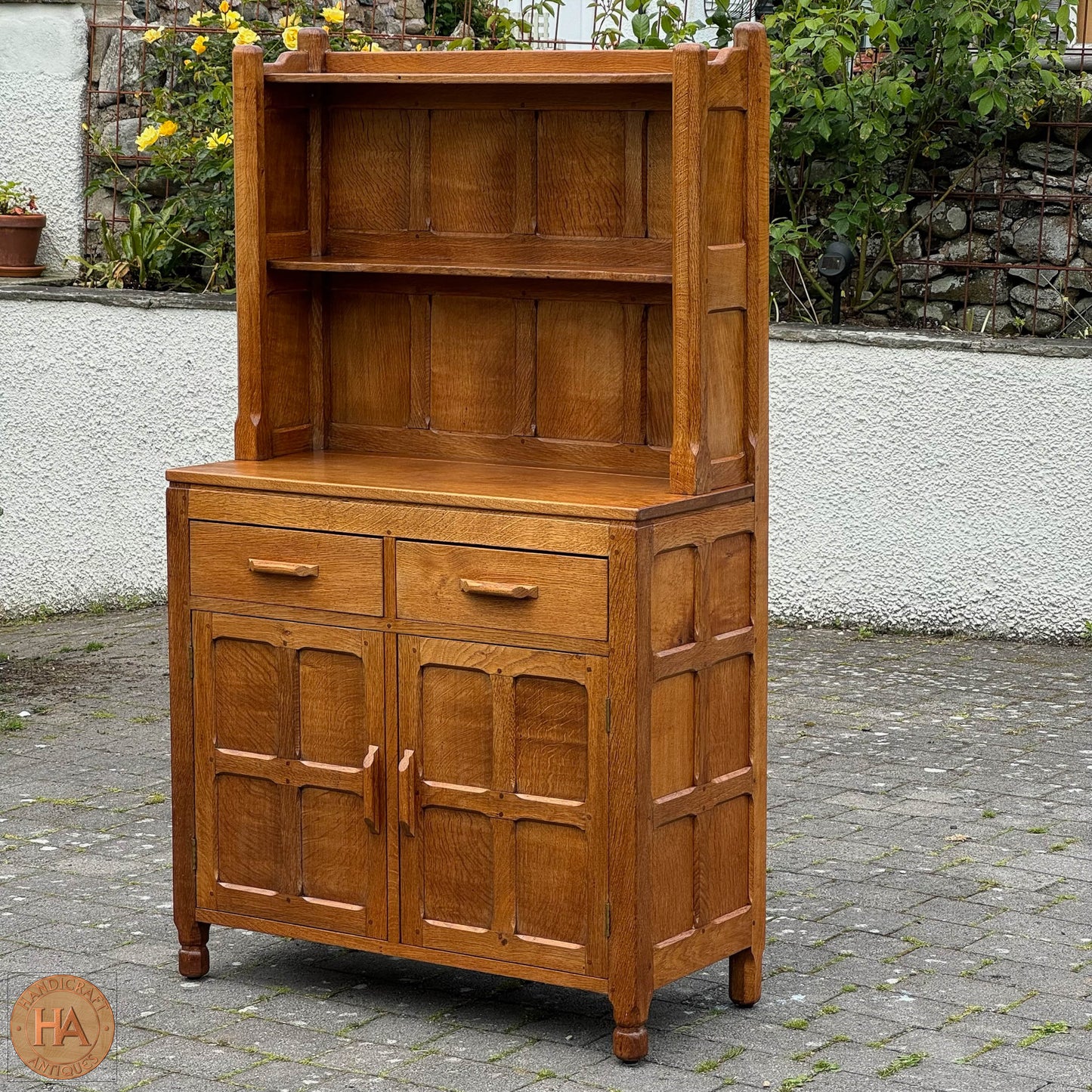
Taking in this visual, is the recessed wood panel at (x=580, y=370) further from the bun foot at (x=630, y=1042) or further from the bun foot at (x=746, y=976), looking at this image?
the bun foot at (x=630, y=1042)

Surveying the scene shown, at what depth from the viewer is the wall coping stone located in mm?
7977

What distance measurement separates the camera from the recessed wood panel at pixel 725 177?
4.13m

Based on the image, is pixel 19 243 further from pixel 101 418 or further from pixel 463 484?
pixel 463 484

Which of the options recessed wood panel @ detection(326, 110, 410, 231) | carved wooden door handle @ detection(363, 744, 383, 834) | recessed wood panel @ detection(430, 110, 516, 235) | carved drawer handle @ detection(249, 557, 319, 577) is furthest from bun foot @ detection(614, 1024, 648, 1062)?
recessed wood panel @ detection(326, 110, 410, 231)

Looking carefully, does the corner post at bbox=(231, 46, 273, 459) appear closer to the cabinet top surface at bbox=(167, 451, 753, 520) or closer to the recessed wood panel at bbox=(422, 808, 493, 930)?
the cabinet top surface at bbox=(167, 451, 753, 520)

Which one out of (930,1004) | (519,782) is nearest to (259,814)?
(519,782)

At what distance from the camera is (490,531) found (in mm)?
4086

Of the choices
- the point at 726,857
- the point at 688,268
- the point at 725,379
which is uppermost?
the point at 688,268

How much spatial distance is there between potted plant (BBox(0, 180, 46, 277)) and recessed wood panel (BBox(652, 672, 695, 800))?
590 centimetres

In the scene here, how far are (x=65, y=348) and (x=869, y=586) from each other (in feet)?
12.5

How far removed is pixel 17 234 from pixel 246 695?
17.2ft

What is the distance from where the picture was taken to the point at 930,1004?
4.34 meters

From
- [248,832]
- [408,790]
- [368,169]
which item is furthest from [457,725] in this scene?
[368,169]

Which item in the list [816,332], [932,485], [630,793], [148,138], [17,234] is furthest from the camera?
[17,234]
